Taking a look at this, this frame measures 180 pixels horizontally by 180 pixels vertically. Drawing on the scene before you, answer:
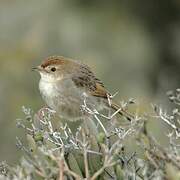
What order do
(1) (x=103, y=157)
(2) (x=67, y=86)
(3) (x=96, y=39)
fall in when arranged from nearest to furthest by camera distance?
(1) (x=103, y=157), (2) (x=67, y=86), (3) (x=96, y=39)

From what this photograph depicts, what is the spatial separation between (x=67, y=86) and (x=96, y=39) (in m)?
6.27

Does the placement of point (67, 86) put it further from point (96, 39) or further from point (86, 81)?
point (96, 39)

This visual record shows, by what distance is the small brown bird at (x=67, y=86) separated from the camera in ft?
20.4

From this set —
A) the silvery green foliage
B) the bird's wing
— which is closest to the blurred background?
the bird's wing

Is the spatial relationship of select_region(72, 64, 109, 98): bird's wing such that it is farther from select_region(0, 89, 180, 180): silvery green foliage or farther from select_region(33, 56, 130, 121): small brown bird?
select_region(0, 89, 180, 180): silvery green foliage

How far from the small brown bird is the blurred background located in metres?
4.34

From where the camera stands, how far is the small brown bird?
245 inches

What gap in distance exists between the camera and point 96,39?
12.7 metres

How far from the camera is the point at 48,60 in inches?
251

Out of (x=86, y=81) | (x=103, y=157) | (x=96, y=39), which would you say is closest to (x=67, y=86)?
(x=86, y=81)

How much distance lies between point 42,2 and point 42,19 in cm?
37

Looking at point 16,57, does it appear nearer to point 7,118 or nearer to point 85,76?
point 7,118

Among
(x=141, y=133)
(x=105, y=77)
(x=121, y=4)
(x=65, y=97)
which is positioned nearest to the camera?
(x=141, y=133)

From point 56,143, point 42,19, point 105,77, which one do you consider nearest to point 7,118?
point 105,77
